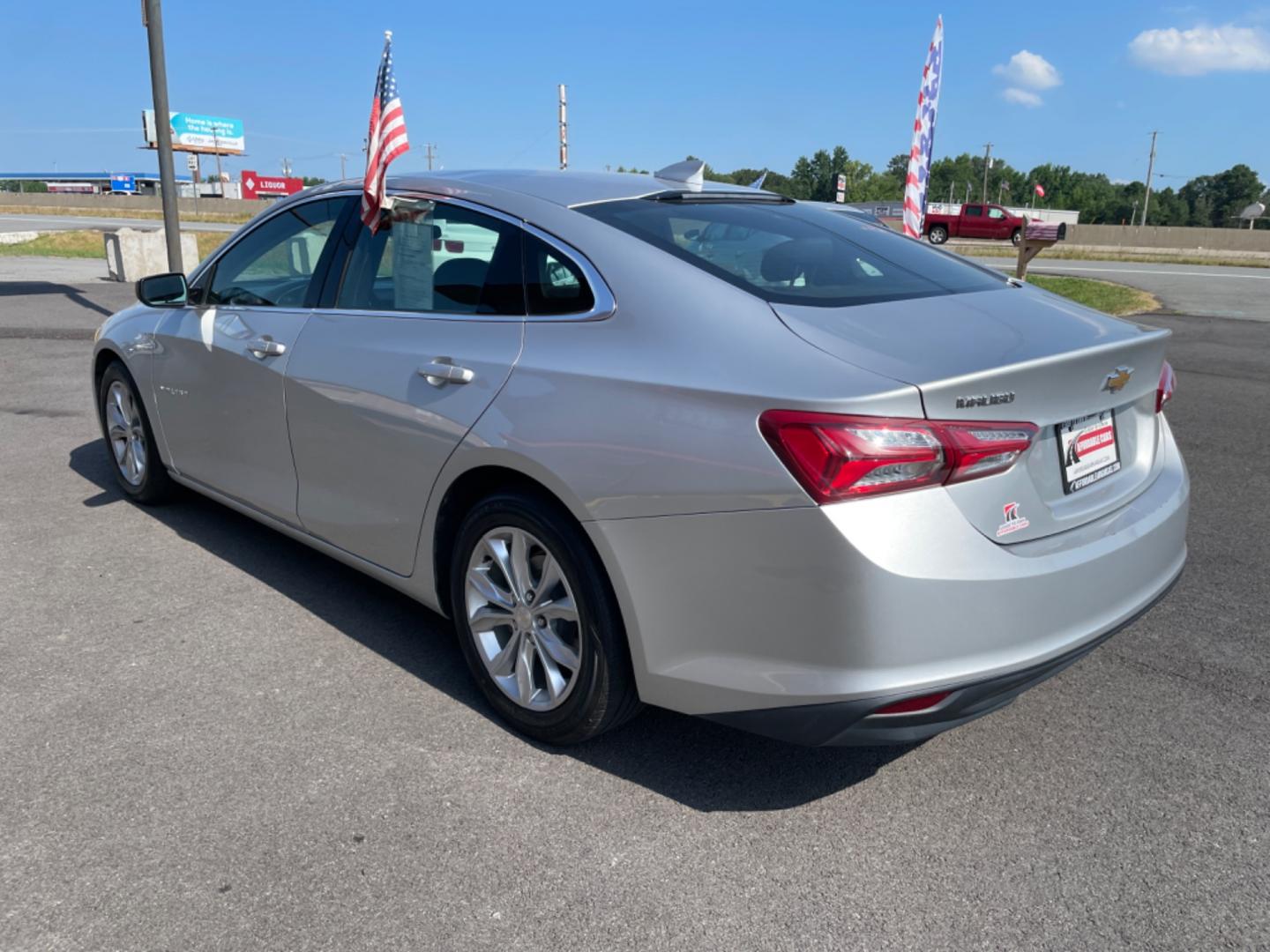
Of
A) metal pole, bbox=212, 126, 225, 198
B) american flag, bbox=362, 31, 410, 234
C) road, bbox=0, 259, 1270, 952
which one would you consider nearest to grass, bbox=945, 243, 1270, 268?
american flag, bbox=362, 31, 410, 234

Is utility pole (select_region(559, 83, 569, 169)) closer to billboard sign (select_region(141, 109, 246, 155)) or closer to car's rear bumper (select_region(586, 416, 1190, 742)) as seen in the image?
car's rear bumper (select_region(586, 416, 1190, 742))

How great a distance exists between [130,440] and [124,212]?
217 feet

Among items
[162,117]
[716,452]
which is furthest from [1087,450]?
[162,117]

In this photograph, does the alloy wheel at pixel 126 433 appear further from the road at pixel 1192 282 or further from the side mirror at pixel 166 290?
the road at pixel 1192 282

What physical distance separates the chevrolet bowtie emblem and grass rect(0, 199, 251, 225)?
175 ft

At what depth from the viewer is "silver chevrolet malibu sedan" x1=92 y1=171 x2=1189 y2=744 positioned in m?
2.26

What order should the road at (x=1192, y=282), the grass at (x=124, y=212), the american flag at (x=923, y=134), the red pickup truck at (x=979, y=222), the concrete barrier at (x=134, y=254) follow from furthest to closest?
the grass at (x=124, y=212) < the red pickup truck at (x=979, y=222) < the concrete barrier at (x=134, y=254) < the road at (x=1192, y=282) < the american flag at (x=923, y=134)

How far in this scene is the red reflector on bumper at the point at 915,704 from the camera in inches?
90.7

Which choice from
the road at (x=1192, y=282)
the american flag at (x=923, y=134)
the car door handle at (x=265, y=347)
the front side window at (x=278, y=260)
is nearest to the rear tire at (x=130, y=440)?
the front side window at (x=278, y=260)

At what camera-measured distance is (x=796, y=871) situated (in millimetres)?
2461

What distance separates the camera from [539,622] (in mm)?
2943

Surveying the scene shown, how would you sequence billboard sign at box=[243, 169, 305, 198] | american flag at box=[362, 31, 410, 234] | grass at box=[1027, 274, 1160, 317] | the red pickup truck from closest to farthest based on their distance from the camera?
american flag at box=[362, 31, 410, 234] → grass at box=[1027, 274, 1160, 317] → the red pickup truck → billboard sign at box=[243, 169, 305, 198]

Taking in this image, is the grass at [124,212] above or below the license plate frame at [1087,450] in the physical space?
above

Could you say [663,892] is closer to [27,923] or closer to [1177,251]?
[27,923]
